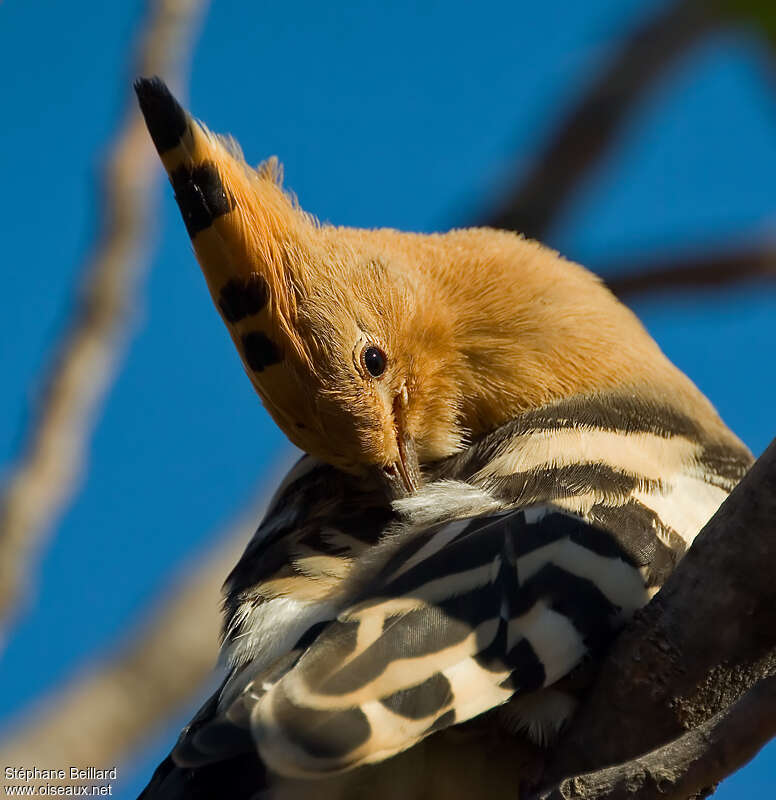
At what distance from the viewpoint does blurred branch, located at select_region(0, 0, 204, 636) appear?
4.04 metres

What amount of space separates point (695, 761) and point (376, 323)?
6.22ft

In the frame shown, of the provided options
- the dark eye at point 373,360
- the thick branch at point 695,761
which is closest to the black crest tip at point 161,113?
the dark eye at point 373,360

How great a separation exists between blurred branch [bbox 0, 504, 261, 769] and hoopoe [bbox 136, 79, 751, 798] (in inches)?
65.7

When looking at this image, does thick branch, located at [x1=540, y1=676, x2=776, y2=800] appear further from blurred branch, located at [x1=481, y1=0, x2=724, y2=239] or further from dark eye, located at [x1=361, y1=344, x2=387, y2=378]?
blurred branch, located at [x1=481, y1=0, x2=724, y2=239]

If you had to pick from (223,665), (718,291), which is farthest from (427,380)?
(718,291)

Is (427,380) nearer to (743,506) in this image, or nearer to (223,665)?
(223,665)

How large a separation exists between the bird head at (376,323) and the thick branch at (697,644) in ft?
3.44

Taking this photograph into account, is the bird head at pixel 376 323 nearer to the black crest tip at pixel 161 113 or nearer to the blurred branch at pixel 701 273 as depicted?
the black crest tip at pixel 161 113

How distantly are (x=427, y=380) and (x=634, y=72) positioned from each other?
3.40 m

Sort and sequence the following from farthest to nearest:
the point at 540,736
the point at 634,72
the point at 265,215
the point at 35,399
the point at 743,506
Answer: the point at 634,72, the point at 35,399, the point at 265,215, the point at 540,736, the point at 743,506

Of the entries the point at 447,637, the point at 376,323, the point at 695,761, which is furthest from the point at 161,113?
the point at 695,761

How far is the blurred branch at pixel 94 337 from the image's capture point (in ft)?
13.2

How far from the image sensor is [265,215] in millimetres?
3633

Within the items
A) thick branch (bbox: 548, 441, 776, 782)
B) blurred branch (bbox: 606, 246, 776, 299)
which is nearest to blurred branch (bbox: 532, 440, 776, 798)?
thick branch (bbox: 548, 441, 776, 782)
